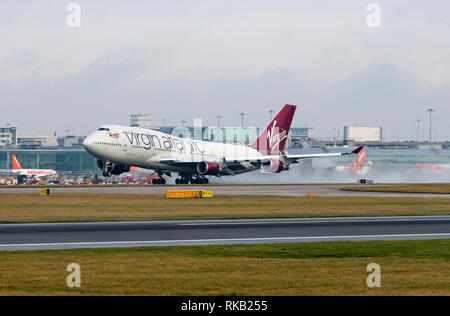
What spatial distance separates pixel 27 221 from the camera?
131 feet

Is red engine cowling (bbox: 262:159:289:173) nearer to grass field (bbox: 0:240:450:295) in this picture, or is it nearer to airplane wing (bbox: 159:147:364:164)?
airplane wing (bbox: 159:147:364:164)

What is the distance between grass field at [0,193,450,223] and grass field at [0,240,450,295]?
16.3 metres

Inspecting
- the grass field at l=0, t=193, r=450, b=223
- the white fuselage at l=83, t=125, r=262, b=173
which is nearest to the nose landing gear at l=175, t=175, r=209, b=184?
the white fuselage at l=83, t=125, r=262, b=173

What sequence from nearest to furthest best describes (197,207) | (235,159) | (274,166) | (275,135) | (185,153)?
(197,207) < (185,153) < (235,159) < (274,166) < (275,135)

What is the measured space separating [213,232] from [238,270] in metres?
12.2

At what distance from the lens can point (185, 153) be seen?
89.8 metres

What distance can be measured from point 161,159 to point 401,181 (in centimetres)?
4515

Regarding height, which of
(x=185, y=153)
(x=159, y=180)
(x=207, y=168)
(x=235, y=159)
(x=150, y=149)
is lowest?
(x=159, y=180)

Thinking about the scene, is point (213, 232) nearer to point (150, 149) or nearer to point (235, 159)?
point (150, 149)

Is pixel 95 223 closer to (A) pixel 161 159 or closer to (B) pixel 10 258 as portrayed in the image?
(B) pixel 10 258

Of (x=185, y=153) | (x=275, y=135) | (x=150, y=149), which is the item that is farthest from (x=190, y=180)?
(x=275, y=135)

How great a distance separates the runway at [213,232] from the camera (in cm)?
2938
